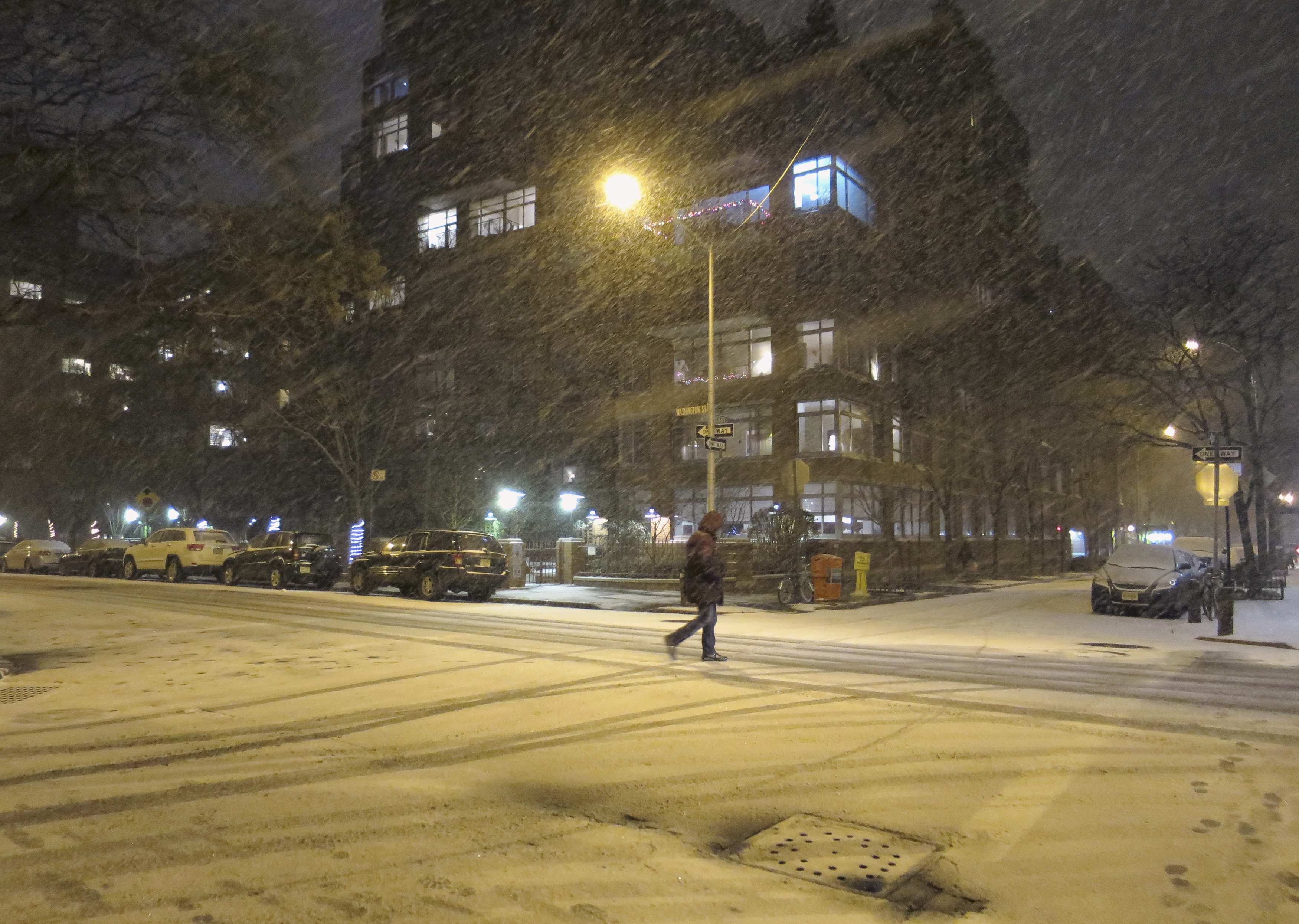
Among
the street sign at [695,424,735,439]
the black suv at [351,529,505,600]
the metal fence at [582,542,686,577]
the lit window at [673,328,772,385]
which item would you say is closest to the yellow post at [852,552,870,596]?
the metal fence at [582,542,686,577]

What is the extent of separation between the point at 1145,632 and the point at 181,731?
16.1m

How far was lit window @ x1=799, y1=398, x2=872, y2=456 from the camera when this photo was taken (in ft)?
131

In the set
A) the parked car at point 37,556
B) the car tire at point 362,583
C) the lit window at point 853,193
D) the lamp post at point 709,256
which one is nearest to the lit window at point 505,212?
the lit window at point 853,193

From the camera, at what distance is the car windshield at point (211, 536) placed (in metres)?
31.0

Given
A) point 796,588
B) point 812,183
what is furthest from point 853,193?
point 796,588

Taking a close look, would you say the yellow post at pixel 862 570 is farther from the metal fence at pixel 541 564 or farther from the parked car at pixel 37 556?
the parked car at pixel 37 556

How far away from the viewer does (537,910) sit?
4.30m

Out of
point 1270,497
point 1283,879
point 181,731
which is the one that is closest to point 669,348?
point 1270,497

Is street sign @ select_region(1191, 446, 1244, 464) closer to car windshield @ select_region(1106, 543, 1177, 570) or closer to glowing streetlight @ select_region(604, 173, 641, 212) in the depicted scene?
car windshield @ select_region(1106, 543, 1177, 570)

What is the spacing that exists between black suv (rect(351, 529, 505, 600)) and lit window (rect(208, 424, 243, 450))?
66.1 feet

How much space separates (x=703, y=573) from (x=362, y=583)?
53.4 feet

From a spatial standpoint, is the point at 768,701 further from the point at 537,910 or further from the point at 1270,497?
the point at 1270,497

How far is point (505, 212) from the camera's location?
5034 centimetres

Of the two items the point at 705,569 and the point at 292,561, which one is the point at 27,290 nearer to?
the point at 705,569
